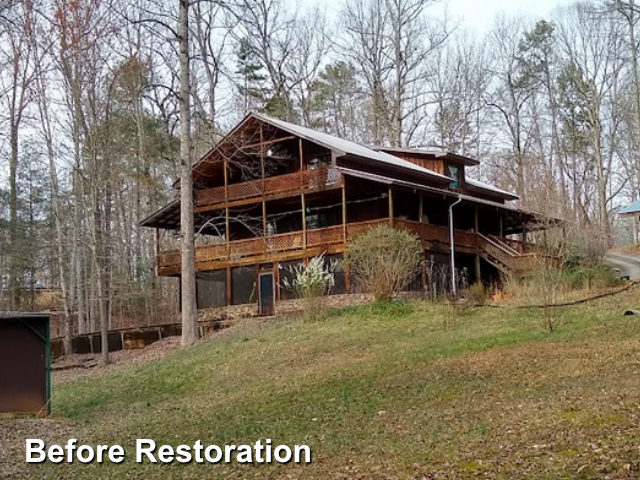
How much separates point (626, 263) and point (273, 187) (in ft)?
57.1

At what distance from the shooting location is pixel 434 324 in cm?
1742

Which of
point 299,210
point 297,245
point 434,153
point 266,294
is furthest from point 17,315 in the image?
point 434,153

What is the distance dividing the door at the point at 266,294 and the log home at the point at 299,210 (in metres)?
0.04

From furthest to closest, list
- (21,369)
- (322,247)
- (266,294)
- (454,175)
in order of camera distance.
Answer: (454,175), (266,294), (322,247), (21,369)

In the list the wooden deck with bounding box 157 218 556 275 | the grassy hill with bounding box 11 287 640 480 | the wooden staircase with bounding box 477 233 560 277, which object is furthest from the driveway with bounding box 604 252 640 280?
the grassy hill with bounding box 11 287 640 480

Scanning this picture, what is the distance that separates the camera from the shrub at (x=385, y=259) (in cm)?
2016

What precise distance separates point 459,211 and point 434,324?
13.4 m

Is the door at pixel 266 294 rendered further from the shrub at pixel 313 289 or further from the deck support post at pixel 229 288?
the shrub at pixel 313 289

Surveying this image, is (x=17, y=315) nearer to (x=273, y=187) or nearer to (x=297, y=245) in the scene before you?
(x=297, y=245)

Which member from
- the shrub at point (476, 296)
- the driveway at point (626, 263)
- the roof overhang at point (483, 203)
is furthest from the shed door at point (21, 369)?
the driveway at point (626, 263)

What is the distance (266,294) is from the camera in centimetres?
2653

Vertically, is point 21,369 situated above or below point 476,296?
below

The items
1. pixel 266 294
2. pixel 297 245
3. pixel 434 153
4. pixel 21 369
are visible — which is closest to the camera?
pixel 21 369

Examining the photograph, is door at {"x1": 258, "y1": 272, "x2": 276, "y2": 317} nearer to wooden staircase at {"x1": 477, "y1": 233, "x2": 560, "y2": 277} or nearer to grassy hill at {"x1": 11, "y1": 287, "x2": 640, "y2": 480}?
grassy hill at {"x1": 11, "y1": 287, "x2": 640, "y2": 480}
